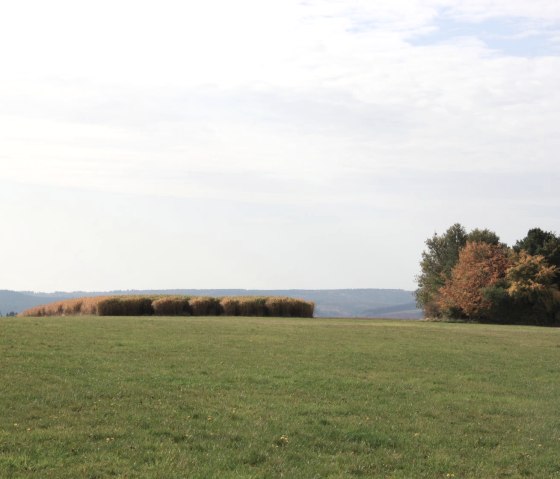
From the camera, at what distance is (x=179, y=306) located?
58250 millimetres

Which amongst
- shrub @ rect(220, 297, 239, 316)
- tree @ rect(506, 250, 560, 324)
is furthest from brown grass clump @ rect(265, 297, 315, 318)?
tree @ rect(506, 250, 560, 324)

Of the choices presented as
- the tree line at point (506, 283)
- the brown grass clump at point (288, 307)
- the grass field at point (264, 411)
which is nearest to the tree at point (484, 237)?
the tree line at point (506, 283)

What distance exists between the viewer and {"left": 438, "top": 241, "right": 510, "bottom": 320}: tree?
69062mm

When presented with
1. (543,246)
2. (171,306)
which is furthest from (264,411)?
(543,246)

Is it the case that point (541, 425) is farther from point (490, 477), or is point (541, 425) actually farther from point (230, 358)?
point (230, 358)

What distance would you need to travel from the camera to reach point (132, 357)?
22969 millimetres

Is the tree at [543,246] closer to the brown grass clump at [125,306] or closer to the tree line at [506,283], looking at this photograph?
the tree line at [506,283]

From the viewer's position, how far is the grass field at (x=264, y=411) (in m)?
11.9

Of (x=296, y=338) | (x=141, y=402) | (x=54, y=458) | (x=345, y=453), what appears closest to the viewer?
(x=54, y=458)

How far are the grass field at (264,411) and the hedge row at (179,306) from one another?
2854 cm

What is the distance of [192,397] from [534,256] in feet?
188

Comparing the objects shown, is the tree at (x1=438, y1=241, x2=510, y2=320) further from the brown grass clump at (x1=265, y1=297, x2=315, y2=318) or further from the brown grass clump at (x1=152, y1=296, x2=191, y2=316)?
the brown grass clump at (x1=152, y1=296, x2=191, y2=316)

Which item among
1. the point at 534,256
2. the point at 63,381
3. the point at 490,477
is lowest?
the point at 490,477

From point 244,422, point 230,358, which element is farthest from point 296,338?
point 244,422
